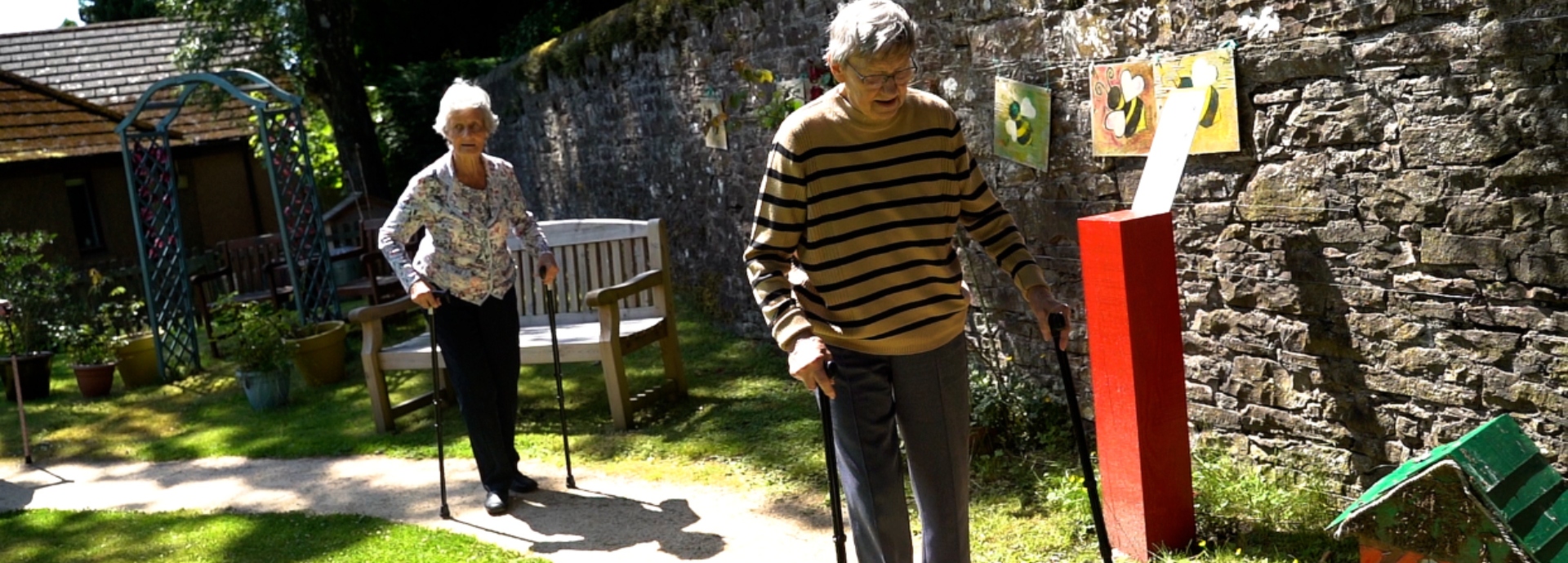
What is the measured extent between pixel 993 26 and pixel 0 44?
21.5 m

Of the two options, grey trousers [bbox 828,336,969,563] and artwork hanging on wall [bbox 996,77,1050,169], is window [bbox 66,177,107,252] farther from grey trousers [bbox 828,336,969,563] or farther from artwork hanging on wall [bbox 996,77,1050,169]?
grey trousers [bbox 828,336,969,563]

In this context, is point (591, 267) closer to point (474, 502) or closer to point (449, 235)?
point (474, 502)

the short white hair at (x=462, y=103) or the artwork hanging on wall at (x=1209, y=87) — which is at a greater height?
the short white hair at (x=462, y=103)

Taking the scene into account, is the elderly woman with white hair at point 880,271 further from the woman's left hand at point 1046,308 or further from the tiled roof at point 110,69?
the tiled roof at point 110,69

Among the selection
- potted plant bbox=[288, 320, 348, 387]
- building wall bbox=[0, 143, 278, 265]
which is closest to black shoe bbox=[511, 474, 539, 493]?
potted plant bbox=[288, 320, 348, 387]

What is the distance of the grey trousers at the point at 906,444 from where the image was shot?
11.4 feet

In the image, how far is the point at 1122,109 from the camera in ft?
16.6

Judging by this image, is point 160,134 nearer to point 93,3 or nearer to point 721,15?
point 721,15

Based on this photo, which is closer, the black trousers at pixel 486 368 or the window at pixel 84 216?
the black trousers at pixel 486 368

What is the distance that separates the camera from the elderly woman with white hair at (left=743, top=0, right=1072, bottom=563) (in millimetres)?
3254

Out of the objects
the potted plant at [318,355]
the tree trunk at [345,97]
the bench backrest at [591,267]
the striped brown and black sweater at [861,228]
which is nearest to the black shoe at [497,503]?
the bench backrest at [591,267]

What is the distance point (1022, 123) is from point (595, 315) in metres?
3.10

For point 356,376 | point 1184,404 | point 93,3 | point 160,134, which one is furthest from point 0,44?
point 1184,404

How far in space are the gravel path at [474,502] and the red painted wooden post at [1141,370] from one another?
1.15m
